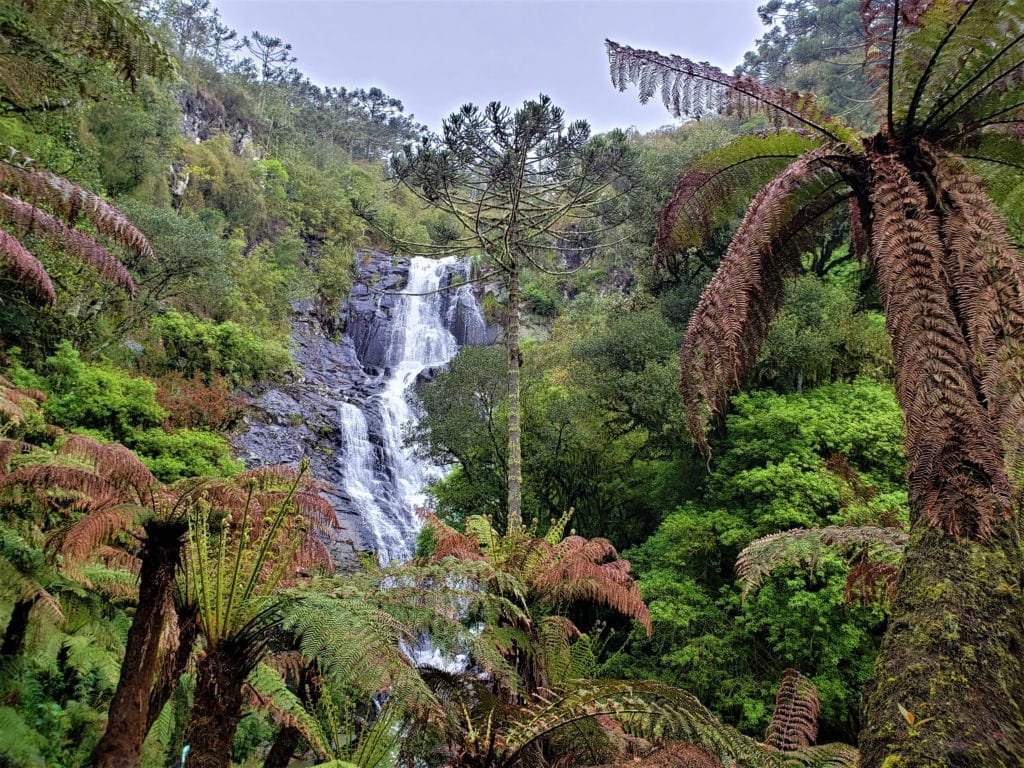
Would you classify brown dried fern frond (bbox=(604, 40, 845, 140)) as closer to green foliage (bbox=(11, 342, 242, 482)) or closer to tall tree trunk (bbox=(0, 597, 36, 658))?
tall tree trunk (bbox=(0, 597, 36, 658))

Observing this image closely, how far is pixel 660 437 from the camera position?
10195 mm

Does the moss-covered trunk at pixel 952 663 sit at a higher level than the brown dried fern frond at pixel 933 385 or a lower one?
lower

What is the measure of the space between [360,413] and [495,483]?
7.16 m

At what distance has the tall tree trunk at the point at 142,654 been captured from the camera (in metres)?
2.75

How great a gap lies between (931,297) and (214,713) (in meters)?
3.14

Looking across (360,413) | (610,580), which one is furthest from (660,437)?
(360,413)

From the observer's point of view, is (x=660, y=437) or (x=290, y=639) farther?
(x=660, y=437)

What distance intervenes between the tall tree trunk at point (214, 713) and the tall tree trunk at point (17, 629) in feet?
7.57

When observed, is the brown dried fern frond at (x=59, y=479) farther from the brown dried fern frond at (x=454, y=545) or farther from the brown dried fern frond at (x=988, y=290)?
the brown dried fern frond at (x=988, y=290)

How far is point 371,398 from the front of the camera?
60.5 ft

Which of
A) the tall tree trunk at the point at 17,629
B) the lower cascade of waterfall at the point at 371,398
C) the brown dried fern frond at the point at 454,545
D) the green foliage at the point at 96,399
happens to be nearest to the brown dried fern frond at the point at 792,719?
the brown dried fern frond at the point at 454,545

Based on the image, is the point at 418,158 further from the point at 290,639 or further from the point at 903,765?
the point at 903,765

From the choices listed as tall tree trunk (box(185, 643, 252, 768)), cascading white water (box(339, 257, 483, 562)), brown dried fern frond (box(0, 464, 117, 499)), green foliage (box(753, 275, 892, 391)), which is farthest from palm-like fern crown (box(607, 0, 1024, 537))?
cascading white water (box(339, 257, 483, 562))

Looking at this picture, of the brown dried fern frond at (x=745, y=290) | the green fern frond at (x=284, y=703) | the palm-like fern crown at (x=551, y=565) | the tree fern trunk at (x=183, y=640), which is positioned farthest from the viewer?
the palm-like fern crown at (x=551, y=565)
